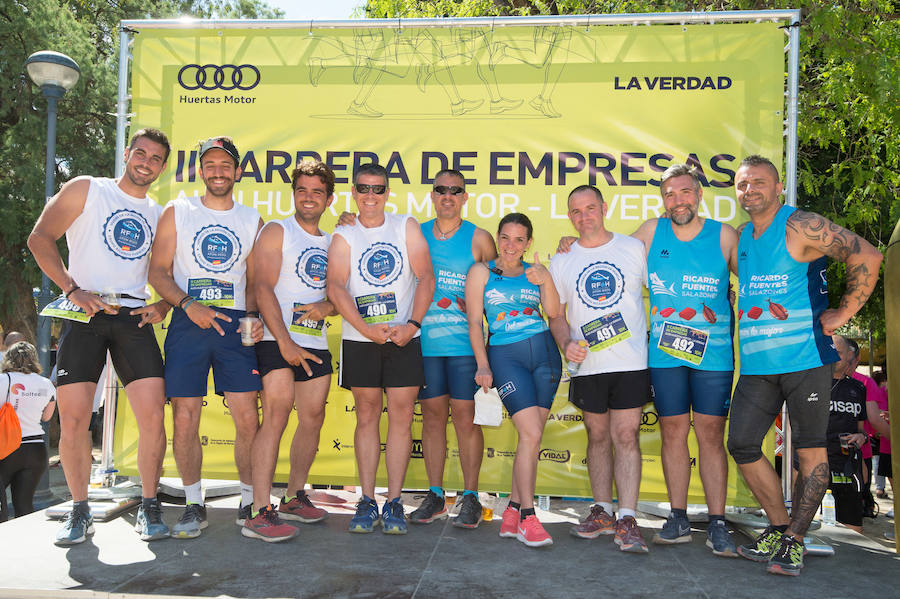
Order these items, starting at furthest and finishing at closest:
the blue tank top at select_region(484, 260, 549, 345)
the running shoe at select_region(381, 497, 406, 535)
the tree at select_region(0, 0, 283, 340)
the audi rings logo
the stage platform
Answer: the tree at select_region(0, 0, 283, 340)
the audi rings logo
the blue tank top at select_region(484, 260, 549, 345)
the running shoe at select_region(381, 497, 406, 535)
the stage platform

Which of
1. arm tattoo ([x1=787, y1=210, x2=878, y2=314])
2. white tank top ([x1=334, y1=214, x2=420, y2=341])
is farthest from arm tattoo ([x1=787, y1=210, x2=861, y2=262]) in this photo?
white tank top ([x1=334, y1=214, x2=420, y2=341])

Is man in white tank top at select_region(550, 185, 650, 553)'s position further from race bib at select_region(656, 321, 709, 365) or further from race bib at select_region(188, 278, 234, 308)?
race bib at select_region(188, 278, 234, 308)

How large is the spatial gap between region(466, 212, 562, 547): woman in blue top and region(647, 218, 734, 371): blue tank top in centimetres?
54

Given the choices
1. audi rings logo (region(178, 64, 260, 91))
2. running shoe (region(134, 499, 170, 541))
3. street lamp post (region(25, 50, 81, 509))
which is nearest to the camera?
running shoe (region(134, 499, 170, 541))

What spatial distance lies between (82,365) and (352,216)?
62.6 inches

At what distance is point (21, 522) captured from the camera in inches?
154

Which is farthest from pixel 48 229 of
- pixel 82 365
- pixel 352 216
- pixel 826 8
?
pixel 826 8

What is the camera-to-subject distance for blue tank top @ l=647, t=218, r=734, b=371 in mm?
3645

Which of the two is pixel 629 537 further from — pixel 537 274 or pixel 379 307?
pixel 379 307

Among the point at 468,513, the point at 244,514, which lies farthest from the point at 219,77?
the point at 468,513

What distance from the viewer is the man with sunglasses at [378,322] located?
378 cm

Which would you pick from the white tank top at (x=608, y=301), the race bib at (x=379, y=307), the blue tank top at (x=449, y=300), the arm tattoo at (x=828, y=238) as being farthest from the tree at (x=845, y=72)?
the race bib at (x=379, y=307)

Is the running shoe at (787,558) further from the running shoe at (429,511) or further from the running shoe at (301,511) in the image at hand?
the running shoe at (301,511)

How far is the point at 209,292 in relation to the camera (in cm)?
372
